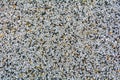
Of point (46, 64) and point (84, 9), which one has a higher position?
point (84, 9)

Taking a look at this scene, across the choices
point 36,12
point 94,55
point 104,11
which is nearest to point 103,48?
point 94,55

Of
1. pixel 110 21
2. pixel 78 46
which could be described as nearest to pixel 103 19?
pixel 110 21

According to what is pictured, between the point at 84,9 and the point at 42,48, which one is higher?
the point at 84,9

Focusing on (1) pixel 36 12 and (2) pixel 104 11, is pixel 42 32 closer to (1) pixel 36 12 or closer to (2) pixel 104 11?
(1) pixel 36 12

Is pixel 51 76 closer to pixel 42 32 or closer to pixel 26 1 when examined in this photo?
pixel 42 32

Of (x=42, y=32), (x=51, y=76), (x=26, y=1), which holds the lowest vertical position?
(x=51, y=76)

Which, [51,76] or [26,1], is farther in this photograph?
[26,1]
